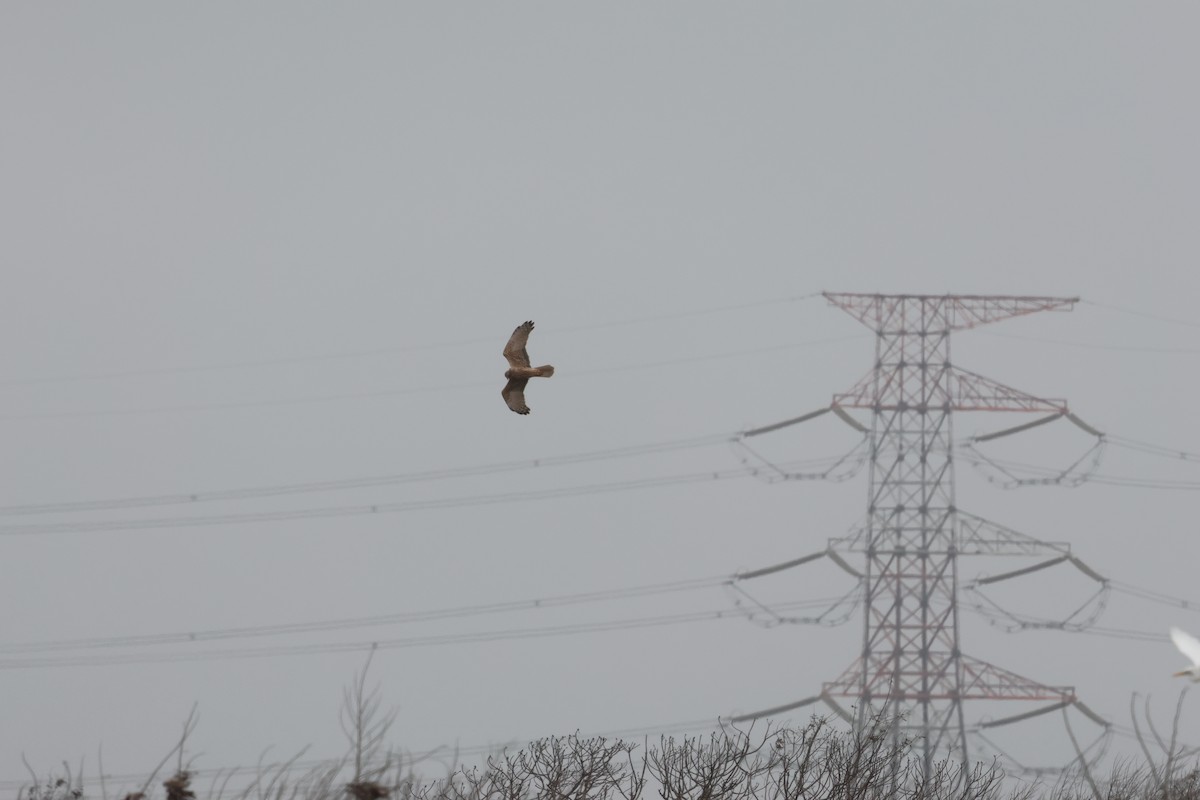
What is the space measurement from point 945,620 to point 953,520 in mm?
2689

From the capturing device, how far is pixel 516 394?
67.0ft

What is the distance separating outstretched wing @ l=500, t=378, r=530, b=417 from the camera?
784 inches

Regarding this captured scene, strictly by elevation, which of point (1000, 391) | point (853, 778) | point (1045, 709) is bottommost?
point (853, 778)

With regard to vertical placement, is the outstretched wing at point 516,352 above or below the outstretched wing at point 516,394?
above

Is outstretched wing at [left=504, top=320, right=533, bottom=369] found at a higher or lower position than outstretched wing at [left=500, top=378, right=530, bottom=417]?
higher

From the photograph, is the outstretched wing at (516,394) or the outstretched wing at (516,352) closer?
the outstretched wing at (516,394)

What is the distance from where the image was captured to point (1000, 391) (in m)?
54.0

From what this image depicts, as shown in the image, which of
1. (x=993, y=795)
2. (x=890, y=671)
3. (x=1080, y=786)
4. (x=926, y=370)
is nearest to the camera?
(x=993, y=795)

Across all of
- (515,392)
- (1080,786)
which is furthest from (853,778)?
(515,392)

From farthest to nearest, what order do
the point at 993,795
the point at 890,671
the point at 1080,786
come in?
the point at 890,671 < the point at 1080,786 < the point at 993,795

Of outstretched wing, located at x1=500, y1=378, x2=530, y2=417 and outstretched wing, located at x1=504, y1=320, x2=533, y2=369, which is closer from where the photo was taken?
outstretched wing, located at x1=500, y1=378, x2=530, y2=417

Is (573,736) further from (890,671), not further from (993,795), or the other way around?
(890,671)

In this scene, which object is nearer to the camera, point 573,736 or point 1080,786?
point 573,736

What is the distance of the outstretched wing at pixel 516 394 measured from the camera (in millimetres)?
19906
